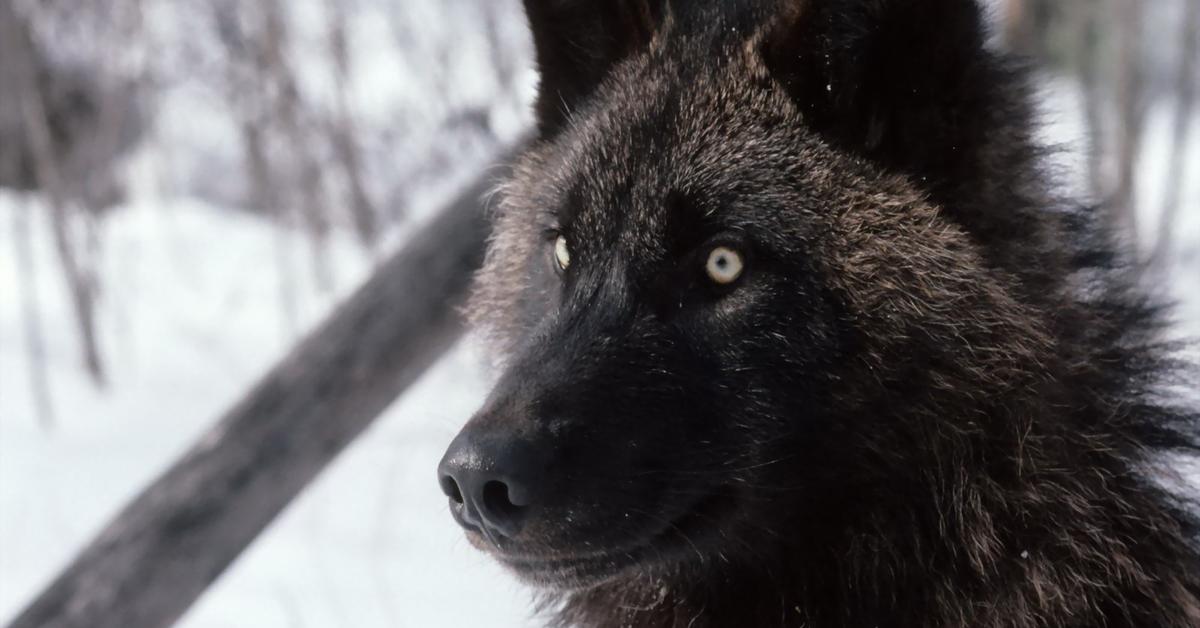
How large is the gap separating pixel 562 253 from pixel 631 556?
70 centimetres

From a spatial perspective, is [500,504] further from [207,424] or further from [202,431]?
[207,424]

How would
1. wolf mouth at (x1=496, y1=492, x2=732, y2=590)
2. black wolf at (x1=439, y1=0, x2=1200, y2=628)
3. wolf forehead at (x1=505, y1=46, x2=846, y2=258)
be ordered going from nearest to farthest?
wolf mouth at (x1=496, y1=492, x2=732, y2=590) → black wolf at (x1=439, y1=0, x2=1200, y2=628) → wolf forehead at (x1=505, y1=46, x2=846, y2=258)

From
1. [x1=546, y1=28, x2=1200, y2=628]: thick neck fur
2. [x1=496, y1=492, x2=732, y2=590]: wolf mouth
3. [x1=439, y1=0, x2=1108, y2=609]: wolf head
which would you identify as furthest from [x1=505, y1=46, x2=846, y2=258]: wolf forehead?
[x1=496, y1=492, x2=732, y2=590]: wolf mouth

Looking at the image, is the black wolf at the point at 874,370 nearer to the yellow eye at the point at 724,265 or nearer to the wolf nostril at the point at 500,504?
the yellow eye at the point at 724,265

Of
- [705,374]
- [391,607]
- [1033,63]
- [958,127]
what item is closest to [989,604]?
[705,374]

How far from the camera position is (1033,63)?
2.61 meters

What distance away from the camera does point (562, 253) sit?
8.68 ft

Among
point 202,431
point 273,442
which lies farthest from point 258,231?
point 273,442

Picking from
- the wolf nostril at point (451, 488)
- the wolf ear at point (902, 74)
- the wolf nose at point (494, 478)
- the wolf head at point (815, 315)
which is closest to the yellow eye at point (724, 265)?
the wolf head at point (815, 315)

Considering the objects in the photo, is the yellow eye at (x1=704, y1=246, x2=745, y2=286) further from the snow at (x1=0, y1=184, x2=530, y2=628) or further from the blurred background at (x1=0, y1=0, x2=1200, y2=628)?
the blurred background at (x1=0, y1=0, x2=1200, y2=628)

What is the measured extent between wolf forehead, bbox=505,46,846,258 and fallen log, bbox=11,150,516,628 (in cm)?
104

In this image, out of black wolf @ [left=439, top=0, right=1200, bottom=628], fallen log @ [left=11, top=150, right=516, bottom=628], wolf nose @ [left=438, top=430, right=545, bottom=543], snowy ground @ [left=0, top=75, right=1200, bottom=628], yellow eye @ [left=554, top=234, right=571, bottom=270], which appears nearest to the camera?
wolf nose @ [left=438, top=430, right=545, bottom=543]

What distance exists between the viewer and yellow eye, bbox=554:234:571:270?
261cm

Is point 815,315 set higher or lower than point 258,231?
higher
